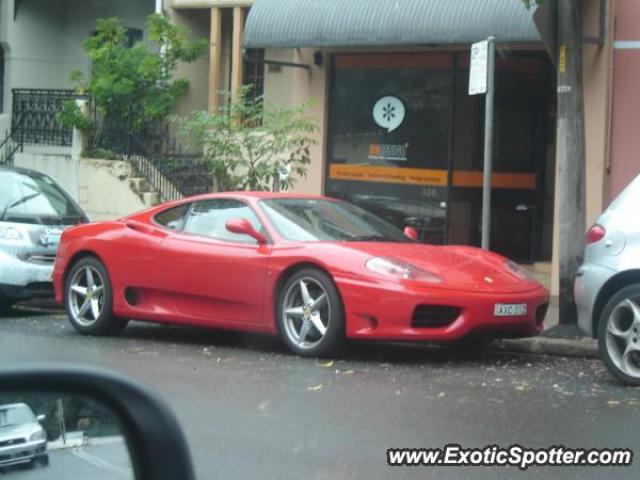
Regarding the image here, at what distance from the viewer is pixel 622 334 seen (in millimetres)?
7727

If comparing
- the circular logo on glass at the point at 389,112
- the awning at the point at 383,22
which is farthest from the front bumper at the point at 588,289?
the circular logo on glass at the point at 389,112

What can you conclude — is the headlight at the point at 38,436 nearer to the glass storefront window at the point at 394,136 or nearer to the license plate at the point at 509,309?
the license plate at the point at 509,309

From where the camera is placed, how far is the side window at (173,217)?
1016 centimetres

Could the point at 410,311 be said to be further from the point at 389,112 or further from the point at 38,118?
the point at 38,118

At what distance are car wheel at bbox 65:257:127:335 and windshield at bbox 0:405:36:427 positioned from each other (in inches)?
312

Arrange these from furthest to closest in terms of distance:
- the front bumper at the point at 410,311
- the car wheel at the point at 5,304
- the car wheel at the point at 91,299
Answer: the car wheel at the point at 5,304
the car wheel at the point at 91,299
the front bumper at the point at 410,311

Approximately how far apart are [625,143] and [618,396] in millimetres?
5697

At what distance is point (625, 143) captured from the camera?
12609mm

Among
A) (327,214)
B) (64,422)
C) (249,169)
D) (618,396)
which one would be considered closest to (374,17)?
(249,169)

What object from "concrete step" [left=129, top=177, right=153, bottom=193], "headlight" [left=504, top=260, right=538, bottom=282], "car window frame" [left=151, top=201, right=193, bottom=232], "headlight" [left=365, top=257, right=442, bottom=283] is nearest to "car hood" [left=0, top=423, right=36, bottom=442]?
"headlight" [left=365, top=257, right=442, bottom=283]

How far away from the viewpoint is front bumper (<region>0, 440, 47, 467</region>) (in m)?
2.29

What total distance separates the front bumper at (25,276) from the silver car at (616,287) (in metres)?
6.08

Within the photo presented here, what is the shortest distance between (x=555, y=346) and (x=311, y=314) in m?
2.16

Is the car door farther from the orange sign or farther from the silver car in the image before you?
the orange sign
